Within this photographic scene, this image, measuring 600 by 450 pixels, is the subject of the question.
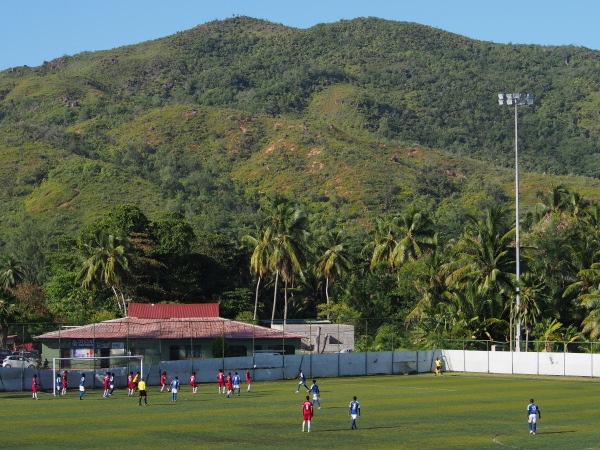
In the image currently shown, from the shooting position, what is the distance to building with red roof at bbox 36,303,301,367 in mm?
76250

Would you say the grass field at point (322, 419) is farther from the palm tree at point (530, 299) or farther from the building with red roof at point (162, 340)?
the palm tree at point (530, 299)

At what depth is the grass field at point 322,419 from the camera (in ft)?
129

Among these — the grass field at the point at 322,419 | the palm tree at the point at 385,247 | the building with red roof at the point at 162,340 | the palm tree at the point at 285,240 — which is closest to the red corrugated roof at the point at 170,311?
the building with red roof at the point at 162,340

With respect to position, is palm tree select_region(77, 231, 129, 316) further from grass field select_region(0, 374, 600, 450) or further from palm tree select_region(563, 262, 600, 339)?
palm tree select_region(563, 262, 600, 339)

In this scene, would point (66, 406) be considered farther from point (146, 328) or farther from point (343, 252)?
point (343, 252)

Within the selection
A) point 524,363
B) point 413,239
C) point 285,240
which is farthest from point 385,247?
point 524,363

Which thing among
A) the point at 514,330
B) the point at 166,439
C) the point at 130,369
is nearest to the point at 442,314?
the point at 514,330

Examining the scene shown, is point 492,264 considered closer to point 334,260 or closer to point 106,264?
point 334,260

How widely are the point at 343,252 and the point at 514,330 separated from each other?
3405cm

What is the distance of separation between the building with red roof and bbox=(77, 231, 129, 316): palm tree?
15.3 meters

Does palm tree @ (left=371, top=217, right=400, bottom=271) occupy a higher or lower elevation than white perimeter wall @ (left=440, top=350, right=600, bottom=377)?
higher

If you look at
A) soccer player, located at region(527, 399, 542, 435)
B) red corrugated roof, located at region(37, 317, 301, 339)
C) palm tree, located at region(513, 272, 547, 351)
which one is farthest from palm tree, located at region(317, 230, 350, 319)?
soccer player, located at region(527, 399, 542, 435)

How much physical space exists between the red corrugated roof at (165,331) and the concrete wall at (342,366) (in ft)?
11.6

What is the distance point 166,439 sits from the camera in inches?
1586
